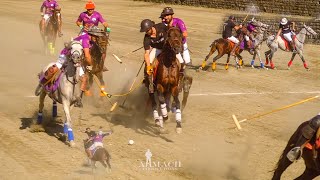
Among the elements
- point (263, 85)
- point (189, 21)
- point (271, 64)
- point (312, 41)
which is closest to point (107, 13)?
point (189, 21)

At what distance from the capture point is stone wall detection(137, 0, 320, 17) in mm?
38844

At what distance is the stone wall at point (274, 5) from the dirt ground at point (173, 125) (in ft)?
42.1

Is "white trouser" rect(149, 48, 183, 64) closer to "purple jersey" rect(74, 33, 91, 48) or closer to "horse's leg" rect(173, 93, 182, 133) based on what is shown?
"horse's leg" rect(173, 93, 182, 133)

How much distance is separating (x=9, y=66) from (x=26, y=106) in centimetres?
654

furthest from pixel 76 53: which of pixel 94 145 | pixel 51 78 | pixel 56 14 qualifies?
pixel 56 14

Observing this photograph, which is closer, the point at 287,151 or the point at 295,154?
the point at 295,154

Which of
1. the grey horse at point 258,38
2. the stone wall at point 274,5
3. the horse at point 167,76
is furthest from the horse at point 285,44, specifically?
the stone wall at point 274,5

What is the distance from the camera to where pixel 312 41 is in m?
31.0

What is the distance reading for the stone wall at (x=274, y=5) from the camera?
38844 mm

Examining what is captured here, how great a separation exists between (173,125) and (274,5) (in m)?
29.2

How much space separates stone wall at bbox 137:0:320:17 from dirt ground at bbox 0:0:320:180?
505 inches

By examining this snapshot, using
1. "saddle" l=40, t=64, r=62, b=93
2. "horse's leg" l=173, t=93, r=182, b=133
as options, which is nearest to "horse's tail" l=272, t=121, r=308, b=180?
"horse's leg" l=173, t=93, r=182, b=133

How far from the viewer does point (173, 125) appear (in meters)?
14.5

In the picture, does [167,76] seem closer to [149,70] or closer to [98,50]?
[149,70]
